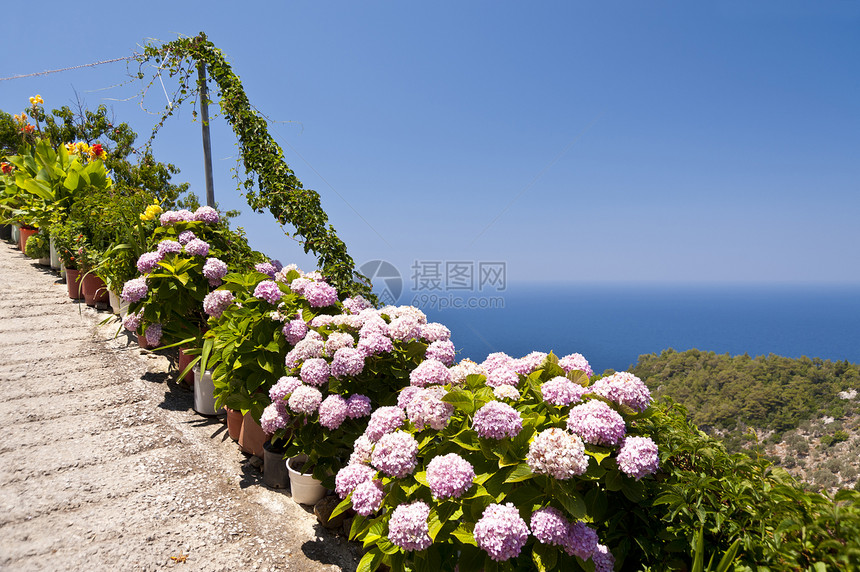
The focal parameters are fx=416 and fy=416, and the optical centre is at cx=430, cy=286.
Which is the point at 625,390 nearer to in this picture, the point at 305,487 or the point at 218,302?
the point at 305,487

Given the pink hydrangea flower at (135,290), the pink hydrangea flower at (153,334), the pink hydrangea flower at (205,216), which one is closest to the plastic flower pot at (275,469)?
the pink hydrangea flower at (153,334)

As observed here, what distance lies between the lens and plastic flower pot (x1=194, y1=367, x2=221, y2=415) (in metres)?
3.97

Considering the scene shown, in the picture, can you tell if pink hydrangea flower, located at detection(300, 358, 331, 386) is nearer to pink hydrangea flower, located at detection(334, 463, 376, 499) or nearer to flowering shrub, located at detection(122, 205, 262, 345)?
pink hydrangea flower, located at detection(334, 463, 376, 499)

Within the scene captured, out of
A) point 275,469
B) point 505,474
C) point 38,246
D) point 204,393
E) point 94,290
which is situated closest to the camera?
point 505,474

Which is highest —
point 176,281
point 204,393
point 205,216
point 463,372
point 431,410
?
point 205,216

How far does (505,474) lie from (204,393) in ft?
10.9

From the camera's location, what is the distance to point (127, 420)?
3.80 metres

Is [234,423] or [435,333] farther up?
[435,333]

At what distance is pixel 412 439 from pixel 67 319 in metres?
6.45

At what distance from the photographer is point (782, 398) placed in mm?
19438

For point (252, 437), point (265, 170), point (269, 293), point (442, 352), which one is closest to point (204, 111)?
point (265, 170)

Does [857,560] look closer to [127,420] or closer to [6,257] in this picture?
[127,420]

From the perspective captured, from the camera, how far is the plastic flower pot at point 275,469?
317cm

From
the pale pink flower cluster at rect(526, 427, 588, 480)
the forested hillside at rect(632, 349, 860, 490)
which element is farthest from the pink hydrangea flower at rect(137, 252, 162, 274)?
the forested hillside at rect(632, 349, 860, 490)
